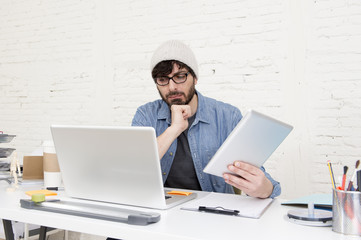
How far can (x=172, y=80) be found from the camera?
1628 millimetres

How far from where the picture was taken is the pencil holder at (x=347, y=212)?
75 centimetres

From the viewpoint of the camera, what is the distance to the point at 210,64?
2361mm

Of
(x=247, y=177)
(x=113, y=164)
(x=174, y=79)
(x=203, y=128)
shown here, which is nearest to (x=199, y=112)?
(x=203, y=128)

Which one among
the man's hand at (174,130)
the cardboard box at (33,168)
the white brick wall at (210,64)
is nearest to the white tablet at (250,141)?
the man's hand at (174,130)

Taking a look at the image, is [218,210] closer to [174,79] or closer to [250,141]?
[250,141]

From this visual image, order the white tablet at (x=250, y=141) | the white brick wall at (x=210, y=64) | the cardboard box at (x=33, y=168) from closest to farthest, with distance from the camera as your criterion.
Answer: the white tablet at (x=250, y=141) → the cardboard box at (x=33, y=168) → the white brick wall at (x=210, y=64)

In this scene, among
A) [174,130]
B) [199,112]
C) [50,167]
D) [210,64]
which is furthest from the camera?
[210,64]

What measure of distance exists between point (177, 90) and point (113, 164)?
76 centimetres

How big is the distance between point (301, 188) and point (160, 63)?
1.19 metres

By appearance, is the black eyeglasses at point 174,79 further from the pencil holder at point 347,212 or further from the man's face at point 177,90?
the pencil holder at point 347,212

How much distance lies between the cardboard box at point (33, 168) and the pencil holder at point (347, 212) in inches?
47.0

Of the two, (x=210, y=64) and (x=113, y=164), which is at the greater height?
(x=210, y=64)

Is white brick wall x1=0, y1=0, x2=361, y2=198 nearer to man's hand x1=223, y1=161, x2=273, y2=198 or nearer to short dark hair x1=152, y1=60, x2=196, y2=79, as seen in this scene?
short dark hair x1=152, y1=60, x2=196, y2=79

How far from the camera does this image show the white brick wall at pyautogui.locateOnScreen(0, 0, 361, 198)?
2.02 metres
